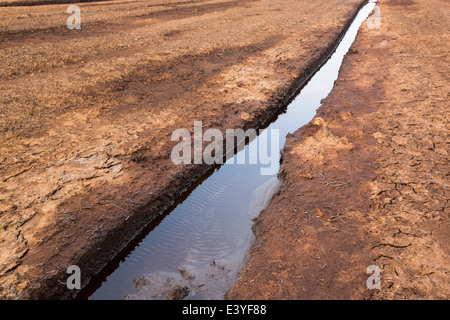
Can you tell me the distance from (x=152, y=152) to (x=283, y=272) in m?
2.28

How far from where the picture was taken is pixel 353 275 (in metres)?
2.60

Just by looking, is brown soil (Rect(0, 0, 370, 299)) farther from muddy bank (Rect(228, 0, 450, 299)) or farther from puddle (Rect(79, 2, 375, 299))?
muddy bank (Rect(228, 0, 450, 299))

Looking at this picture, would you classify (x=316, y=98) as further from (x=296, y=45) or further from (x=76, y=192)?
(x=76, y=192)

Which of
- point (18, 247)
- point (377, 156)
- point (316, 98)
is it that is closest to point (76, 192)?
point (18, 247)

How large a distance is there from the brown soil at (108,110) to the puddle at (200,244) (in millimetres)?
180

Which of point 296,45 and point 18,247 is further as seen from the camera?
point 296,45

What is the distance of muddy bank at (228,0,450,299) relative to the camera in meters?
2.58

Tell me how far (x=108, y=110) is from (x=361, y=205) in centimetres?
389

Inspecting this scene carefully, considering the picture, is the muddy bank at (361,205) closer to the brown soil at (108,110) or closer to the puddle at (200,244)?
the puddle at (200,244)

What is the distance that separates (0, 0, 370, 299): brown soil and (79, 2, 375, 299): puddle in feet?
0.59

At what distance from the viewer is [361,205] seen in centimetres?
331

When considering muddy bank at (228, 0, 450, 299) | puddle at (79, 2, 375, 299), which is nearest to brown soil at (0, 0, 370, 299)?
puddle at (79, 2, 375, 299)
